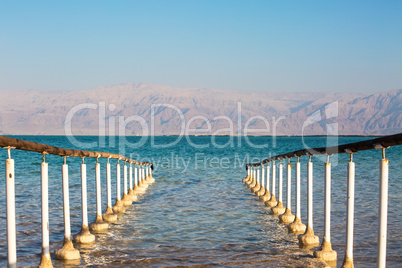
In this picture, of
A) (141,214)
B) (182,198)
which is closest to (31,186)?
(182,198)

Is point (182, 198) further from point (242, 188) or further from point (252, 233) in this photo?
point (252, 233)

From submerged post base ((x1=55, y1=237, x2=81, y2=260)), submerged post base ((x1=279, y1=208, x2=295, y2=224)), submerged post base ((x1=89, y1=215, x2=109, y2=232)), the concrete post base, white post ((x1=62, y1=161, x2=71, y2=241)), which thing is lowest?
the concrete post base

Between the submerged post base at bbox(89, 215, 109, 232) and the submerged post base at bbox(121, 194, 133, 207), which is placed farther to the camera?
the submerged post base at bbox(121, 194, 133, 207)

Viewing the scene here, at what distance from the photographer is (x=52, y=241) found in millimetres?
8773

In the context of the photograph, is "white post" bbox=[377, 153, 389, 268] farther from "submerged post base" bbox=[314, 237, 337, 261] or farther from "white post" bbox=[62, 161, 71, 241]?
"white post" bbox=[62, 161, 71, 241]

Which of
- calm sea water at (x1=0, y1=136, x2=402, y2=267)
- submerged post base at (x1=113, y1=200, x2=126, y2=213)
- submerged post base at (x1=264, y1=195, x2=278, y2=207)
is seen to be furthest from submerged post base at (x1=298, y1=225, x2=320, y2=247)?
submerged post base at (x1=113, y1=200, x2=126, y2=213)

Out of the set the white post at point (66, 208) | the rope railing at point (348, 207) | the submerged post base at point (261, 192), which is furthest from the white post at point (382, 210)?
the submerged post base at point (261, 192)

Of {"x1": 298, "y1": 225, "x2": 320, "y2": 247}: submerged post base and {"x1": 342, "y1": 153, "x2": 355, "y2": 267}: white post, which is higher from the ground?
{"x1": 342, "y1": 153, "x2": 355, "y2": 267}: white post

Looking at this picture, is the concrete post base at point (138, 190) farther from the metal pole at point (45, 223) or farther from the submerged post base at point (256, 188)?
the metal pole at point (45, 223)

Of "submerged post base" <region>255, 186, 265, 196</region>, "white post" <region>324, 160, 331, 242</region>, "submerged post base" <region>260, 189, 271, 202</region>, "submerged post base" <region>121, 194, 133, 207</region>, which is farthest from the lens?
"submerged post base" <region>255, 186, 265, 196</region>

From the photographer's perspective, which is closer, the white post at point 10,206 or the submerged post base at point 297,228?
the white post at point 10,206

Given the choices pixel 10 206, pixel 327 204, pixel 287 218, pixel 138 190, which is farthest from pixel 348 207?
pixel 138 190

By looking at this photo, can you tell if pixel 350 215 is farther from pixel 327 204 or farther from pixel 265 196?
pixel 265 196

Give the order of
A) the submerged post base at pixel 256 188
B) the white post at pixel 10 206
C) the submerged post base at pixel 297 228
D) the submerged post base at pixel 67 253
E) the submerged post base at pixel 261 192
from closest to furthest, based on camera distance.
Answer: the white post at pixel 10 206
the submerged post base at pixel 67 253
the submerged post base at pixel 297 228
the submerged post base at pixel 261 192
the submerged post base at pixel 256 188
